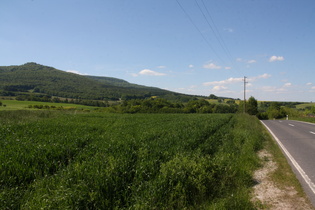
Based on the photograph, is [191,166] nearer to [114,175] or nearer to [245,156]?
[114,175]

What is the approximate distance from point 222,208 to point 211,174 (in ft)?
4.88

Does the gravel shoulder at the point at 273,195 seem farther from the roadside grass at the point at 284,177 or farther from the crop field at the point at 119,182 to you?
the crop field at the point at 119,182

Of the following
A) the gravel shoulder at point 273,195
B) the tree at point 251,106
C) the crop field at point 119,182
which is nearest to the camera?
the crop field at point 119,182

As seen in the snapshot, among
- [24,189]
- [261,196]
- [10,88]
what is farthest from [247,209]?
[10,88]

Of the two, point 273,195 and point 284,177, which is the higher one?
point 284,177

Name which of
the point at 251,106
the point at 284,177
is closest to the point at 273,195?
the point at 284,177

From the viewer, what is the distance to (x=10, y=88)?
11244 cm

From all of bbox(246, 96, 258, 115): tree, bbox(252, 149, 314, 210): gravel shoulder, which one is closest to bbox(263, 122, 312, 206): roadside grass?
bbox(252, 149, 314, 210): gravel shoulder

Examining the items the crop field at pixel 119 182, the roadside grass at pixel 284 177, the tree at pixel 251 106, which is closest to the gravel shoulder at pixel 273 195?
the roadside grass at pixel 284 177

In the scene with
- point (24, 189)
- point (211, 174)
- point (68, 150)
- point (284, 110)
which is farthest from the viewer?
point (284, 110)

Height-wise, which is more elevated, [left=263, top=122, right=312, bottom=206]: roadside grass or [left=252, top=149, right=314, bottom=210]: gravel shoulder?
[left=263, top=122, right=312, bottom=206]: roadside grass

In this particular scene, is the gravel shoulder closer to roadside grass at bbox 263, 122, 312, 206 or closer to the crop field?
roadside grass at bbox 263, 122, 312, 206

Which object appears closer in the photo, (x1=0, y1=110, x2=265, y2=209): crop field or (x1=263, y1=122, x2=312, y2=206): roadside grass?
(x1=0, y1=110, x2=265, y2=209): crop field

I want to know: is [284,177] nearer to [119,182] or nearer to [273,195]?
[273,195]
